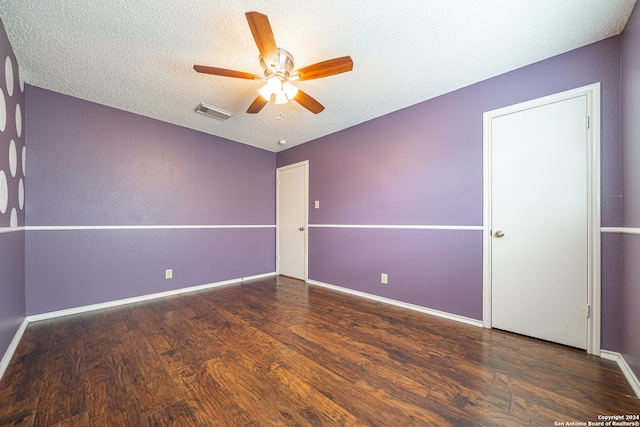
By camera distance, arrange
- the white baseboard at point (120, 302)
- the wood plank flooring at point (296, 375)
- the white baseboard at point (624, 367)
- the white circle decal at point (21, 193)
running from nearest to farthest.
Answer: the wood plank flooring at point (296, 375) → the white baseboard at point (624, 367) → the white circle decal at point (21, 193) → the white baseboard at point (120, 302)

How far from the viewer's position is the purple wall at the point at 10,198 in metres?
1.58

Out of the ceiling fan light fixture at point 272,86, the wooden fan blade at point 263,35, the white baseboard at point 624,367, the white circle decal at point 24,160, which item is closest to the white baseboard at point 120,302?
the white circle decal at point 24,160

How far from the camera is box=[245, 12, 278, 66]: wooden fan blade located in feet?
3.95

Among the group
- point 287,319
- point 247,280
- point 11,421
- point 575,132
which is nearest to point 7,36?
point 11,421

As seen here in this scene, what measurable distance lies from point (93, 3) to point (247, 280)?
3.43 meters

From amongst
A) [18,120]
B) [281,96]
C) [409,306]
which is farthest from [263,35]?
[409,306]

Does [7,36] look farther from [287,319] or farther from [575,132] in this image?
[575,132]

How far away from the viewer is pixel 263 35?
4.40 feet

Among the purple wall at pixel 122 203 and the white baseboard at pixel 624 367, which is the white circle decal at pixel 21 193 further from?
the white baseboard at pixel 624 367

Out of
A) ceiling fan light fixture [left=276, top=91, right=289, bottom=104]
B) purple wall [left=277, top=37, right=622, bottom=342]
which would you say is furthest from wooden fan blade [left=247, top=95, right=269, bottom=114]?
purple wall [left=277, top=37, right=622, bottom=342]

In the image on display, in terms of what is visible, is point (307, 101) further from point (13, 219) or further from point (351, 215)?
point (13, 219)

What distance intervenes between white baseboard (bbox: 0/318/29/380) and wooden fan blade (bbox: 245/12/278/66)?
2624 millimetres

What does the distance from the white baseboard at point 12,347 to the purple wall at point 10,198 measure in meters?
0.04

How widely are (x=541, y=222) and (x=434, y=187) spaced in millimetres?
903
